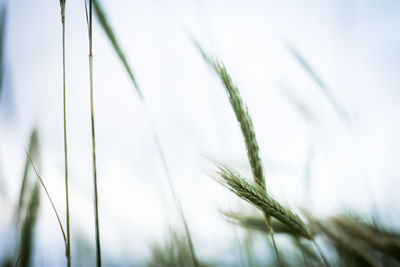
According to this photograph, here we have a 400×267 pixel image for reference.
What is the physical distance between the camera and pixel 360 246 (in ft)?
1.25

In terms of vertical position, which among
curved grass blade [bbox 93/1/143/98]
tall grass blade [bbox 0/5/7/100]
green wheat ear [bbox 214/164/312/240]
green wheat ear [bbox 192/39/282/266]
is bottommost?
green wheat ear [bbox 214/164/312/240]

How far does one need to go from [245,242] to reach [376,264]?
0.52 m

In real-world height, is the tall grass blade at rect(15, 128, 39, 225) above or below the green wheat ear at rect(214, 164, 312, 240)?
above

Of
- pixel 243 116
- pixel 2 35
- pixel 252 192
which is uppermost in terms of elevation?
pixel 2 35

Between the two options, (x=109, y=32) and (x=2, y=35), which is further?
(x=2, y=35)

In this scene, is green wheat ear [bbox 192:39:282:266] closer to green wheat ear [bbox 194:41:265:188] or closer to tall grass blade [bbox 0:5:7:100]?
green wheat ear [bbox 194:41:265:188]

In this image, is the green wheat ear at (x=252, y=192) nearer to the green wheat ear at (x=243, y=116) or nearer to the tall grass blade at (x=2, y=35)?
the green wheat ear at (x=243, y=116)

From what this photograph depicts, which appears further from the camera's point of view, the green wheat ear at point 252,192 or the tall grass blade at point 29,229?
the tall grass blade at point 29,229

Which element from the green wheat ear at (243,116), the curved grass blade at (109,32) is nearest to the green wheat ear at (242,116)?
the green wheat ear at (243,116)

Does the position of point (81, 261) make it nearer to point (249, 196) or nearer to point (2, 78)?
point (2, 78)

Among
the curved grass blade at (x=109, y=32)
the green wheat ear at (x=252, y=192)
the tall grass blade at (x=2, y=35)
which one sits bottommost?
the green wheat ear at (x=252, y=192)

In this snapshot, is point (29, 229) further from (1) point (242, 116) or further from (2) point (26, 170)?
(1) point (242, 116)

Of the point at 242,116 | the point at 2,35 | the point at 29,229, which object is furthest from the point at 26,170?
the point at 242,116

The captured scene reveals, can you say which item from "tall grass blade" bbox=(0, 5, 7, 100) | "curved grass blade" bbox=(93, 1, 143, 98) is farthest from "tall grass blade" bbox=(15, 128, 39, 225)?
"curved grass blade" bbox=(93, 1, 143, 98)
